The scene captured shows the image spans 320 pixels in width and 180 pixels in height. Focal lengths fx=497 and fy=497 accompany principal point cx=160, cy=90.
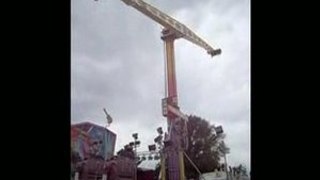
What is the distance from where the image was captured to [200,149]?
6586 mm

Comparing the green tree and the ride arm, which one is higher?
the ride arm

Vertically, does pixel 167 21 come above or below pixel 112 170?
above

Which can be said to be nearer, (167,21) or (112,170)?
(167,21)

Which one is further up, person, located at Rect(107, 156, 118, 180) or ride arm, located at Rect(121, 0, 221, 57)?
ride arm, located at Rect(121, 0, 221, 57)

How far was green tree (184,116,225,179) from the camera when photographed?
20.6ft

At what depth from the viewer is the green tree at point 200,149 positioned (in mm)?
6273

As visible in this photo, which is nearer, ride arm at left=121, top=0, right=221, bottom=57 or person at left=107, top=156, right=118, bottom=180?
ride arm at left=121, top=0, right=221, bottom=57

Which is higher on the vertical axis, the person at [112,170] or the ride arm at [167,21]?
the ride arm at [167,21]

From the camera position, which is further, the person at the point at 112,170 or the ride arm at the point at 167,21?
the person at the point at 112,170
